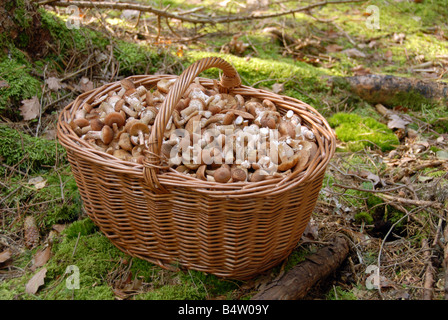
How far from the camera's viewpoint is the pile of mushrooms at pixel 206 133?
1975mm

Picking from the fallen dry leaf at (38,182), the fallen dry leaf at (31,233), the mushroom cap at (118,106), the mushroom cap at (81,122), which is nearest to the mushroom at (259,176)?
the mushroom cap at (118,106)

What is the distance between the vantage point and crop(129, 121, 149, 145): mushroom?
2084mm

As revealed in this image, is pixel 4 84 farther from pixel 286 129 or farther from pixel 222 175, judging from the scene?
pixel 286 129

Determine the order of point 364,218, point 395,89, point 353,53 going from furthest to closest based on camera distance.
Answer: point 353,53 < point 395,89 < point 364,218

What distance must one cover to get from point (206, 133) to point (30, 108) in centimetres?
182

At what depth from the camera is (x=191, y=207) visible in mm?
1836

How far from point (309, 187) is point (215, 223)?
53cm

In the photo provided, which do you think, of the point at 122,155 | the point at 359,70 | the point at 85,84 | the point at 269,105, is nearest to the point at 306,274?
the point at 269,105

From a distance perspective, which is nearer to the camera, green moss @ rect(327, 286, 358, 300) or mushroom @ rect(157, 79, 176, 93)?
green moss @ rect(327, 286, 358, 300)

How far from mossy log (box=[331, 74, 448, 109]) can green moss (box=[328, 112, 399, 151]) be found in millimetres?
488

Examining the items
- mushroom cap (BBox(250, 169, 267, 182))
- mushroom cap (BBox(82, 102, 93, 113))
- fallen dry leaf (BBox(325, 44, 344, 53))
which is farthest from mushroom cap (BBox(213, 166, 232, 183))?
fallen dry leaf (BBox(325, 44, 344, 53))

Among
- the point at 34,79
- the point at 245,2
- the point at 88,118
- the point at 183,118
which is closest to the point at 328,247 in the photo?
the point at 183,118

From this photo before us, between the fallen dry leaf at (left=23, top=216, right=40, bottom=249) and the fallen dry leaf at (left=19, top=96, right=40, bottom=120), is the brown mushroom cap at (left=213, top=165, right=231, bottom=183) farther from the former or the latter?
the fallen dry leaf at (left=19, top=96, right=40, bottom=120)

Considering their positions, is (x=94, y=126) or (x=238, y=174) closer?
(x=238, y=174)
